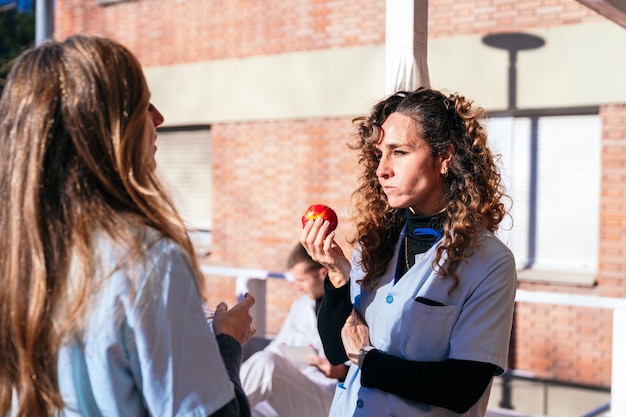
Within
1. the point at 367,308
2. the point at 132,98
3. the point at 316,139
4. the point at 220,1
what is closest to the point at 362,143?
the point at 367,308

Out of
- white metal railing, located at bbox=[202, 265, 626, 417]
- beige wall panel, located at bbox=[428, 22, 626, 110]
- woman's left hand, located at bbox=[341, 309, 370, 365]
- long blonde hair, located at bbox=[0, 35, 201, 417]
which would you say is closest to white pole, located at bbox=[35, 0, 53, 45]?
white metal railing, located at bbox=[202, 265, 626, 417]

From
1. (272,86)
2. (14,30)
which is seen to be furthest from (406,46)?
(14,30)

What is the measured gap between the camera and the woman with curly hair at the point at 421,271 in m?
2.12

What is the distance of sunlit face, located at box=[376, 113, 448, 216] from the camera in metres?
2.32

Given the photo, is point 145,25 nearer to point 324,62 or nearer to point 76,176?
point 324,62

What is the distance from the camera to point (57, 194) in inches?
55.9

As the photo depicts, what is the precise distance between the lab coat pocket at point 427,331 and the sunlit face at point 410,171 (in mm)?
331

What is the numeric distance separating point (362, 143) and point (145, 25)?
849cm

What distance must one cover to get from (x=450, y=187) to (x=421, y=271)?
0.29 metres

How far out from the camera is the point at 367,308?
2.38 meters

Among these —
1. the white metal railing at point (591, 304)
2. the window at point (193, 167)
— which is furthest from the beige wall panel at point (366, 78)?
the white metal railing at point (591, 304)

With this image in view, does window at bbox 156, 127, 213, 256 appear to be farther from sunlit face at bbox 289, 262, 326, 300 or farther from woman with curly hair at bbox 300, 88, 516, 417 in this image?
woman with curly hair at bbox 300, 88, 516, 417

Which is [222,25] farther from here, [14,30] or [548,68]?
[14,30]

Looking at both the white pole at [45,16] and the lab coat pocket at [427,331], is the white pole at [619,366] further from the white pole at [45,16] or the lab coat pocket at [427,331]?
the white pole at [45,16]
